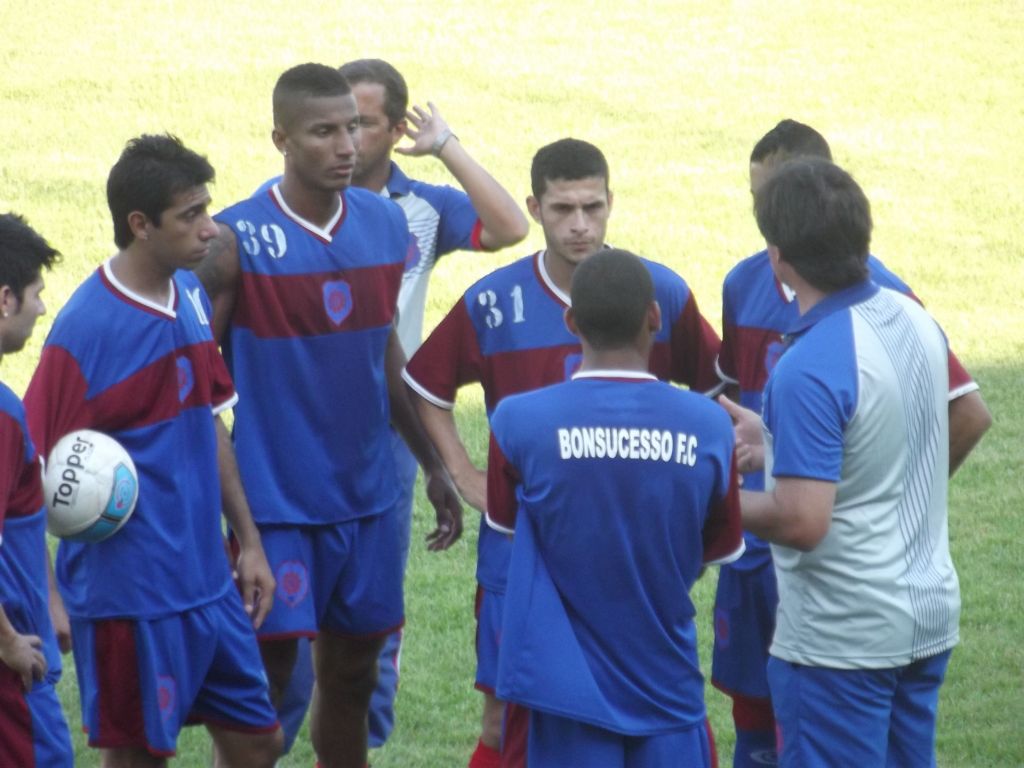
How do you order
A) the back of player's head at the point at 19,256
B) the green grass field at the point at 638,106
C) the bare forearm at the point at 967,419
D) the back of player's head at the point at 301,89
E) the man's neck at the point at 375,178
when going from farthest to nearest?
the green grass field at the point at 638,106 < the man's neck at the point at 375,178 < the back of player's head at the point at 301,89 < the bare forearm at the point at 967,419 < the back of player's head at the point at 19,256

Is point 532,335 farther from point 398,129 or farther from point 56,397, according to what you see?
point 56,397

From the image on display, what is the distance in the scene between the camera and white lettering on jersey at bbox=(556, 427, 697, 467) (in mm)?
4086

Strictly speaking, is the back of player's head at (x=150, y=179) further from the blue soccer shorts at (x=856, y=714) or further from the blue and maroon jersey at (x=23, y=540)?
the blue soccer shorts at (x=856, y=714)

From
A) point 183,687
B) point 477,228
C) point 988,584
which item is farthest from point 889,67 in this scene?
point 183,687

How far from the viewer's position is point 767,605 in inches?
214

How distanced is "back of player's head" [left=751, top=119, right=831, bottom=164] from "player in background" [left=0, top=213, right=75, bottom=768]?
7.69 feet

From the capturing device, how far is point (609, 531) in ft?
13.5

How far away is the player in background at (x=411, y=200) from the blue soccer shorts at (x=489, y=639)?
2.59ft

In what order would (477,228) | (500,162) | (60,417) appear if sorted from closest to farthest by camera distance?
(60,417), (477,228), (500,162)

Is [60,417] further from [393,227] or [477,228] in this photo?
[477,228]

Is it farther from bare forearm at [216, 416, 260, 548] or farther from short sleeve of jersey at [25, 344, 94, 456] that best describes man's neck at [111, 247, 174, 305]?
bare forearm at [216, 416, 260, 548]

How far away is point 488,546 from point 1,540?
1.70 meters

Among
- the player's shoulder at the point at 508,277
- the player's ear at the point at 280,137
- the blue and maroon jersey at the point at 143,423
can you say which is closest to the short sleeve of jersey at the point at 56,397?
the blue and maroon jersey at the point at 143,423

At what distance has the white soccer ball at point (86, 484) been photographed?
181 inches
